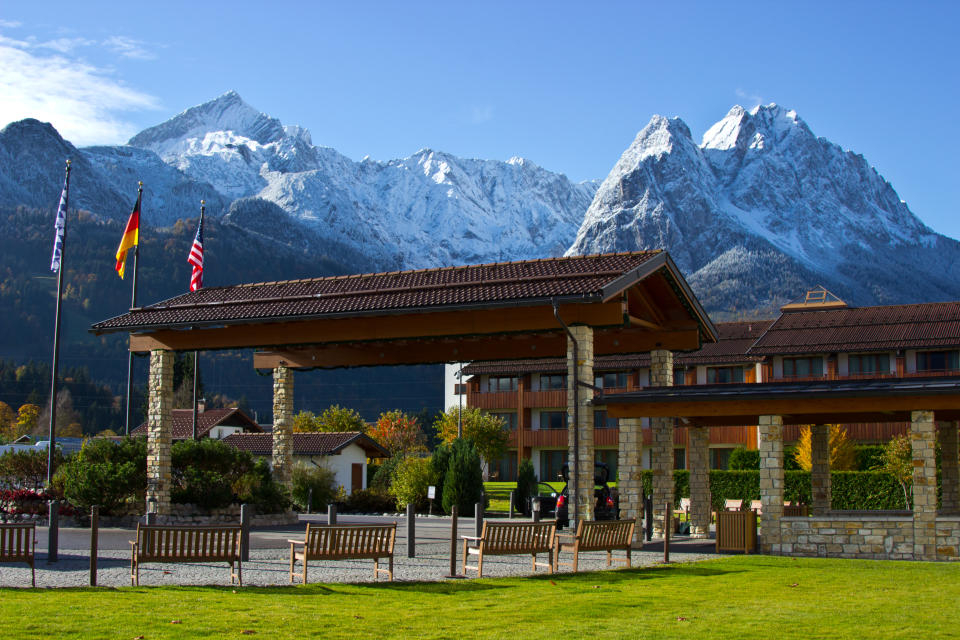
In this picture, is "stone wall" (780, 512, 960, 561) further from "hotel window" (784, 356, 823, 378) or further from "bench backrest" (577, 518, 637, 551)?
"hotel window" (784, 356, 823, 378)

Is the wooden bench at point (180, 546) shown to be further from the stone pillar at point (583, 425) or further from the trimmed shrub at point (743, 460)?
the trimmed shrub at point (743, 460)

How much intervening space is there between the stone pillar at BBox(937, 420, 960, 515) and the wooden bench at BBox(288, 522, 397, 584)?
642 inches

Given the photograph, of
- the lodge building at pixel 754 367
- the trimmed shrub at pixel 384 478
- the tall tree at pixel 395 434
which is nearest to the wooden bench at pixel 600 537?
the trimmed shrub at pixel 384 478

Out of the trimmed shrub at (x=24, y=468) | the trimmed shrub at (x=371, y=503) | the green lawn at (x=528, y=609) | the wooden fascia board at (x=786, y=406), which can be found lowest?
the trimmed shrub at (x=371, y=503)

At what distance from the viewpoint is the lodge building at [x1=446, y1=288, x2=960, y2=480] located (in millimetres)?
48500

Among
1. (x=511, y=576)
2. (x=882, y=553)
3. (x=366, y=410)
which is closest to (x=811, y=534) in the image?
(x=882, y=553)

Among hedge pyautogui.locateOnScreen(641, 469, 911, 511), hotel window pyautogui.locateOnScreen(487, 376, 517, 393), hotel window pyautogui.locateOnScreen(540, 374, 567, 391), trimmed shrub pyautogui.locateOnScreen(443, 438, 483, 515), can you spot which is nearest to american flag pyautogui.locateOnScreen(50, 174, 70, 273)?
trimmed shrub pyautogui.locateOnScreen(443, 438, 483, 515)

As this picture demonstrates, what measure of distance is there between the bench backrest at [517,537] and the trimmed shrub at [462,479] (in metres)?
18.9

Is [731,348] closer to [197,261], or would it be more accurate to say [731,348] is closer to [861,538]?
[197,261]

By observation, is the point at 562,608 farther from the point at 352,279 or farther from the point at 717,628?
the point at 352,279

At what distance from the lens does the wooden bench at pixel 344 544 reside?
1441 cm

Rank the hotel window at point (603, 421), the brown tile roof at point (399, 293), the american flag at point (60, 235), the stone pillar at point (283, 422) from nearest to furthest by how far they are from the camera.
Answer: the brown tile roof at point (399, 293) → the american flag at point (60, 235) → the stone pillar at point (283, 422) → the hotel window at point (603, 421)

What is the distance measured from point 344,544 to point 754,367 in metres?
41.3

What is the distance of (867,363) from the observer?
49250 mm
